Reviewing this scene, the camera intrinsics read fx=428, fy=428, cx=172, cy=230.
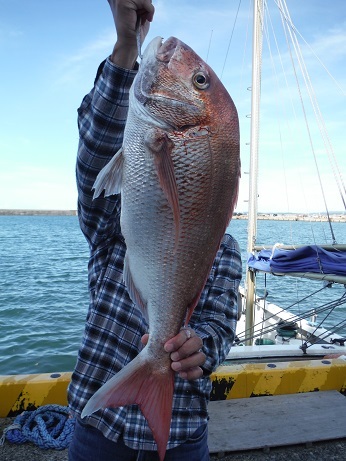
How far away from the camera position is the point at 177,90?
144 cm

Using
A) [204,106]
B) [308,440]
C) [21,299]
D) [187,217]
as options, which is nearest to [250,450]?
[308,440]

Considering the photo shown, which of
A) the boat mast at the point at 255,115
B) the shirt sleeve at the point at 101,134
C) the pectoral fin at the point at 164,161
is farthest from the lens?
the boat mast at the point at 255,115

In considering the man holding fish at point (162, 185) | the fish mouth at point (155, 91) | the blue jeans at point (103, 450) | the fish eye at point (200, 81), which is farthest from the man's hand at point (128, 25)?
the blue jeans at point (103, 450)

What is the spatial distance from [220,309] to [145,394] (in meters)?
0.66

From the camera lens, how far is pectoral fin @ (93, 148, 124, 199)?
1441 millimetres

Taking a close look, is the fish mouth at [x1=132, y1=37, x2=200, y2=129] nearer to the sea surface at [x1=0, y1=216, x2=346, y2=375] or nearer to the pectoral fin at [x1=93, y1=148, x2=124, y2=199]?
the pectoral fin at [x1=93, y1=148, x2=124, y2=199]

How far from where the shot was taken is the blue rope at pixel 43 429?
3.50 m

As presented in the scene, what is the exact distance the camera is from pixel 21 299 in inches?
613

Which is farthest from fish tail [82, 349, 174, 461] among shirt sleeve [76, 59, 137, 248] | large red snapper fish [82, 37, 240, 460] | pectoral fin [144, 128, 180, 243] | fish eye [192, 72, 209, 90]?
fish eye [192, 72, 209, 90]

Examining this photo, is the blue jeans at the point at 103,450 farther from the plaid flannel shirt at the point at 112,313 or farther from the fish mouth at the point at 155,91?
the fish mouth at the point at 155,91

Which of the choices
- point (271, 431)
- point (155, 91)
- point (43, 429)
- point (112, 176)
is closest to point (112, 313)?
point (112, 176)

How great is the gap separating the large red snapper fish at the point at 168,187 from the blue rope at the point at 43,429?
98.3 inches

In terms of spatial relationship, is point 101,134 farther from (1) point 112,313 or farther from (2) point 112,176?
(1) point 112,313

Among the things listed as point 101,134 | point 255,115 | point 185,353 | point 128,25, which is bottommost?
point 185,353
